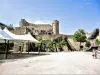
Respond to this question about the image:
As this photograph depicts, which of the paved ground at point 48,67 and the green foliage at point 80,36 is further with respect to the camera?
the green foliage at point 80,36

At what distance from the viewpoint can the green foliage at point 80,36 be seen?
83.8 m

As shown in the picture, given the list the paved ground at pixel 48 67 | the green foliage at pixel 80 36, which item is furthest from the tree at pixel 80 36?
the paved ground at pixel 48 67

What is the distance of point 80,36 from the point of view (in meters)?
84.6

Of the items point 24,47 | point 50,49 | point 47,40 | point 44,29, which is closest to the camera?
point 24,47

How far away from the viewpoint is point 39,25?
10069 cm

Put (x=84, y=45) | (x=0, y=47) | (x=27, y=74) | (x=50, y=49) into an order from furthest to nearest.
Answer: (x=84, y=45), (x=50, y=49), (x=0, y=47), (x=27, y=74)

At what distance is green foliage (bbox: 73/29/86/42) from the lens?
275ft

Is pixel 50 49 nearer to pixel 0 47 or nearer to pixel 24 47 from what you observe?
pixel 24 47

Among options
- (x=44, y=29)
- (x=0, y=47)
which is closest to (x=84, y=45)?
(x=44, y=29)

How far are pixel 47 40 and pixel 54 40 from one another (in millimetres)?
2650

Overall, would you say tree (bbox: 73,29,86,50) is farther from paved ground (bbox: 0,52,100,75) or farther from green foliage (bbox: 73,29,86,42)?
paved ground (bbox: 0,52,100,75)

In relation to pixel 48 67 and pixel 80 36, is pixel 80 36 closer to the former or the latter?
pixel 80 36

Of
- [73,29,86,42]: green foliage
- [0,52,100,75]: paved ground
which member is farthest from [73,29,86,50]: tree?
[0,52,100,75]: paved ground

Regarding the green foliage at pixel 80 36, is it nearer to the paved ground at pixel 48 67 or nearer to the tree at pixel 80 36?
the tree at pixel 80 36
